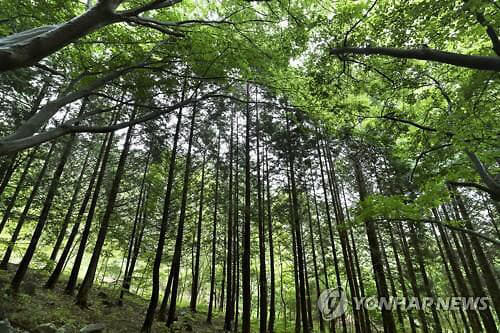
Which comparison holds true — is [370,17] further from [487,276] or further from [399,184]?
[487,276]

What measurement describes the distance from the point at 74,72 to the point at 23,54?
4.53m

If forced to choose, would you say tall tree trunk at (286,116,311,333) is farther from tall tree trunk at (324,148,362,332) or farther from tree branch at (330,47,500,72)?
tree branch at (330,47,500,72)

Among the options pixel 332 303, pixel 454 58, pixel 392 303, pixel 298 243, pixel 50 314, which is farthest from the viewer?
pixel 332 303

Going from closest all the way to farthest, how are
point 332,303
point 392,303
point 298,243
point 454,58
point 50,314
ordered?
point 454,58
point 50,314
point 392,303
point 298,243
point 332,303

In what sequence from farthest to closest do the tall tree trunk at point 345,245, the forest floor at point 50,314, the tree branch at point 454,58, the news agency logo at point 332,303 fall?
1. the news agency logo at point 332,303
2. the tall tree trunk at point 345,245
3. the forest floor at point 50,314
4. the tree branch at point 454,58

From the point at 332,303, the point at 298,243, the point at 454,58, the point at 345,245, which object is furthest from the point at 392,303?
the point at 454,58

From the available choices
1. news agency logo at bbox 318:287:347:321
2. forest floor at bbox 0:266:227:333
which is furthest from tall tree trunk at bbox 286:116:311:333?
forest floor at bbox 0:266:227:333

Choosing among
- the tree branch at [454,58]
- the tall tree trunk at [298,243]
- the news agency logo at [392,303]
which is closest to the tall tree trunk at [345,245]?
the news agency logo at [392,303]

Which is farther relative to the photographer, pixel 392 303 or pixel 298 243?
pixel 298 243

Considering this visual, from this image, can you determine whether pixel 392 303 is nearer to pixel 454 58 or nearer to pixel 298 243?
pixel 298 243

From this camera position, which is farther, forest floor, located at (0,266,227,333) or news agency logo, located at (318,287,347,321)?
news agency logo, located at (318,287,347,321)

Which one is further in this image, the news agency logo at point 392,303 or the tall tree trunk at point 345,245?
the tall tree trunk at point 345,245

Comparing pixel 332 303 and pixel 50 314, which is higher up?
pixel 332 303

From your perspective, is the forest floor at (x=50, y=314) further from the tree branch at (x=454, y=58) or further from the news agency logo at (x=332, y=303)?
the tree branch at (x=454, y=58)
